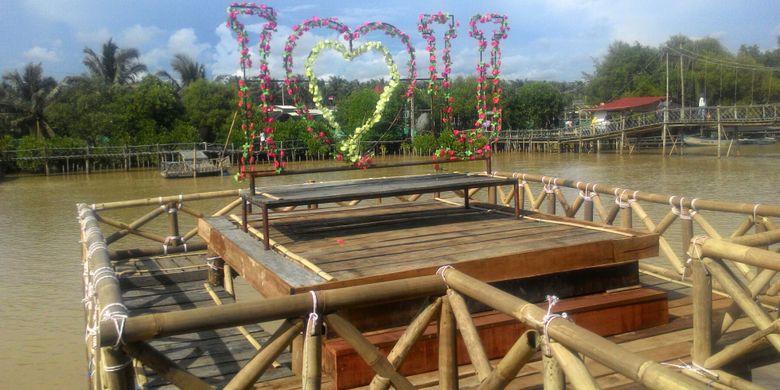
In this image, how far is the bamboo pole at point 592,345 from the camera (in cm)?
188

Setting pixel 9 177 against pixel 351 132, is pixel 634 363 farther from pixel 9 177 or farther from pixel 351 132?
pixel 9 177

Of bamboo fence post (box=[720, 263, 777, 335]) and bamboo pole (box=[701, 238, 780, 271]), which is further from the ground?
bamboo pole (box=[701, 238, 780, 271])

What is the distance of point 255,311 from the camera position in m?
2.53

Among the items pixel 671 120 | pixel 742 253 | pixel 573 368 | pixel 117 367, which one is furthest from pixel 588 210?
pixel 671 120

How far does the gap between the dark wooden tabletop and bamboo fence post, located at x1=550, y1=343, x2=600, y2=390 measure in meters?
2.74

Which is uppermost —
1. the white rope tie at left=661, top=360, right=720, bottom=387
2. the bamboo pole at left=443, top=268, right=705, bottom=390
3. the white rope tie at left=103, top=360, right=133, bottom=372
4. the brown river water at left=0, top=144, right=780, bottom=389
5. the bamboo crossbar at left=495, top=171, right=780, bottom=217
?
the bamboo crossbar at left=495, top=171, right=780, bottom=217

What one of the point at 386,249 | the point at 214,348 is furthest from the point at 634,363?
the point at 214,348

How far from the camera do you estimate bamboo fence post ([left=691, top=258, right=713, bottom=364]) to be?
A: 345 centimetres

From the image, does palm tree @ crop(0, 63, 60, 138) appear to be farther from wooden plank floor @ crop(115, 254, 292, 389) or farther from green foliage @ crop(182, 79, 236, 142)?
wooden plank floor @ crop(115, 254, 292, 389)

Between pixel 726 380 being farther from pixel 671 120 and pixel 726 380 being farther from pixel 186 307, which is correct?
pixel 671 120

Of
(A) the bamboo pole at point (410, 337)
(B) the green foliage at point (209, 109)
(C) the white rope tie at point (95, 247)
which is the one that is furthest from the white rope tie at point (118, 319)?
(B) the green foliage at point (209, 109)

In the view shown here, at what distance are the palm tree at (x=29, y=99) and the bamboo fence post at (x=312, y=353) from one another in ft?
156

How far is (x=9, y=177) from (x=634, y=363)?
4234 centimetres

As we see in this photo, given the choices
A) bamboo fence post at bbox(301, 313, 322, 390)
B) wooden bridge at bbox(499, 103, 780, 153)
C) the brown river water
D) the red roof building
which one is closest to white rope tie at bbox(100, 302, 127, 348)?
bamboo fence post at bbox(301, 313, 322, 390)
